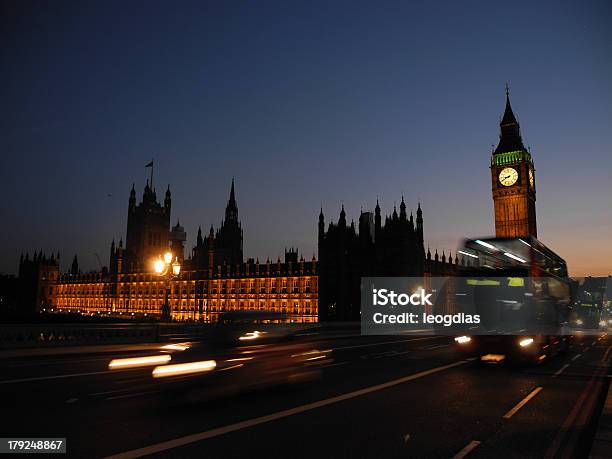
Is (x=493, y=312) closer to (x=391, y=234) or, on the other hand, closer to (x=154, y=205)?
(x=391, y=234)

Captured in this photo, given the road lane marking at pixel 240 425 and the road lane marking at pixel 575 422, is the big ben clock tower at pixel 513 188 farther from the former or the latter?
the road lane marking at pixel 240 425

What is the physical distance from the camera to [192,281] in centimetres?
10981

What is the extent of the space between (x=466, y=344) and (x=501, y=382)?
4.00 meters

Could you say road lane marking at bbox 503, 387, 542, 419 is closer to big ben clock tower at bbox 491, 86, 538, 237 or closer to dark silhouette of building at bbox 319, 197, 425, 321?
dark silhouette of building at bbox 319, 197, 425, 321

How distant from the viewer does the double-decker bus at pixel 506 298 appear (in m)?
17.7

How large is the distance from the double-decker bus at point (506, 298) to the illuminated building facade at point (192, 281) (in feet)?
194

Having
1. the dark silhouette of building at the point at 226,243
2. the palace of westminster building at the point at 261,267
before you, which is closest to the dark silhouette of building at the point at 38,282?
the palace of westminster building at the point at 261,267

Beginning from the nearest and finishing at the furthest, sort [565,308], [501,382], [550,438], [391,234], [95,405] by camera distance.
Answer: [550,438], [95,405], [501,382], [565,308], [391,234]

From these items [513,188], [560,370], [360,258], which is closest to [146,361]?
[560,370]

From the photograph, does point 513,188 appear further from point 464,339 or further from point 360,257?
point 464,339

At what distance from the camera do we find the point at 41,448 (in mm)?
7215

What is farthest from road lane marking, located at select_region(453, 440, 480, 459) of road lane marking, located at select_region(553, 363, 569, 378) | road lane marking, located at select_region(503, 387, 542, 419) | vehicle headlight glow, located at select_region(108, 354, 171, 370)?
road lane marking, located at select_region(553, 363, 569, 378)

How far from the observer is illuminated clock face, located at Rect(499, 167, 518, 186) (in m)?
120

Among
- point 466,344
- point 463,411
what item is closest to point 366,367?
A: point 466,344
